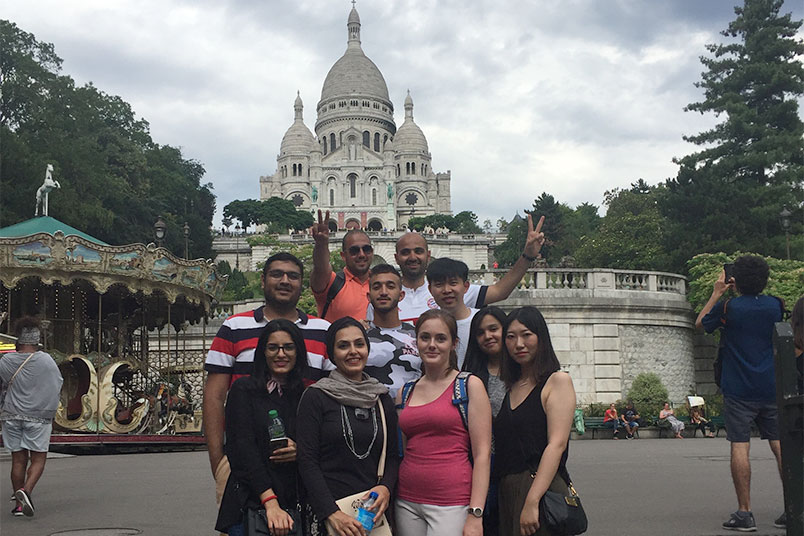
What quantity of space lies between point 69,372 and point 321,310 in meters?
Answer: 13.7

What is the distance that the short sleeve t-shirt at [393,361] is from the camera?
5062 millimetres

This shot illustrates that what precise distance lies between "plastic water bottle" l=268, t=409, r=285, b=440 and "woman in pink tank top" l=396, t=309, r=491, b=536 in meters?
0.62

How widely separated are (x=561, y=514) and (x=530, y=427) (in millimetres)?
469

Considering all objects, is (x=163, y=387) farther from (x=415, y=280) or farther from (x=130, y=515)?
(x=415, y=280)

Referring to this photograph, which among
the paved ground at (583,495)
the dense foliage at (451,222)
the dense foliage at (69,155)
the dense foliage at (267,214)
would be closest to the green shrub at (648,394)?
the paved ground at (583,495)

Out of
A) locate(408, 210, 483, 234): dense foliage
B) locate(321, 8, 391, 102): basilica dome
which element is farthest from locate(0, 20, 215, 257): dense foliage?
locate(321, 8, 391, 102): basilica dome

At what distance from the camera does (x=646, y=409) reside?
2361 cm

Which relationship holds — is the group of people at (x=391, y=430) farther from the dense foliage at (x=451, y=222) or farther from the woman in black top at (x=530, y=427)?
the dense foliage at (x=451, y=222)

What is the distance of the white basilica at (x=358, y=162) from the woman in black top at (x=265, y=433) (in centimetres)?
10071

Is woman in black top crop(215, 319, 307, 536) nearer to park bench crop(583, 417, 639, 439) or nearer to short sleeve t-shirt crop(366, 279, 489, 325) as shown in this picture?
short sleeve t-shirt crop(366, 279, 489, 325)

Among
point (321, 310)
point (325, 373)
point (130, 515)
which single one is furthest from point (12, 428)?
point (325, 373)

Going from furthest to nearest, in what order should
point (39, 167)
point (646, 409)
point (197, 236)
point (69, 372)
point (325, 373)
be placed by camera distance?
point (197, 236)
point (39, 167)
point (646, 409)
point (69, 372)
point (325, 373)

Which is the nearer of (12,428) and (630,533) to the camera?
(630,533)

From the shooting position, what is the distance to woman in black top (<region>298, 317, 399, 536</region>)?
166 inches
